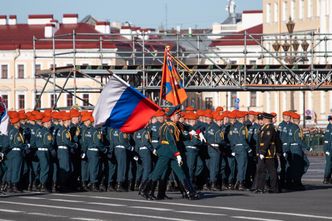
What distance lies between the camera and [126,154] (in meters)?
32.8

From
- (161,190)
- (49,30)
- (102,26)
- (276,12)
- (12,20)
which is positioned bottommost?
(161,190)

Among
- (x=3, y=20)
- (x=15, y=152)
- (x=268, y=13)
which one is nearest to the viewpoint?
(x=15, y=152)

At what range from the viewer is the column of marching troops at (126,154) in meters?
32.5

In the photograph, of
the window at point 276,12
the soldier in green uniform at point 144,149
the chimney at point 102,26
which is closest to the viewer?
the soldier in green uniform at point 144,149

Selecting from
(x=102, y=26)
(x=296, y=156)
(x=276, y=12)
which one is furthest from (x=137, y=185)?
(x=102, y=26)

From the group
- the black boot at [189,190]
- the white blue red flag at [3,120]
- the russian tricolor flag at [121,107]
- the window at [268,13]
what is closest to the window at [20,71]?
the window at [268,13]

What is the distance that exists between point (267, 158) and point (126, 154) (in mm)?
3242

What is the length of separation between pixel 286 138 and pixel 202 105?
86037mm

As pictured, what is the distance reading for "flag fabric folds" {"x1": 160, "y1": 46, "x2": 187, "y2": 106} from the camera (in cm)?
3306

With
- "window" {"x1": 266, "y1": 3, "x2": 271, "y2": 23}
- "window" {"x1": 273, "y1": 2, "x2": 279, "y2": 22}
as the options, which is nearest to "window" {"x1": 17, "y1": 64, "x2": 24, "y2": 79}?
"window" {"x1": 266, "y1": 3, "x2": 271, "y2": 23}

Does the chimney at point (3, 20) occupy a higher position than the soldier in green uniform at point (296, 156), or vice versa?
the chimney at point (3, 20)

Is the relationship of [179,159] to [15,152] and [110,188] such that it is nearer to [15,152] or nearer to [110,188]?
[110,188]

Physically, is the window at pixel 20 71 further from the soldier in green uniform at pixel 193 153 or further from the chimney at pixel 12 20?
the soldier in green uniform at pixel 193 153

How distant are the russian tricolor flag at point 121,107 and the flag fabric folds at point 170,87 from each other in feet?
8.58
